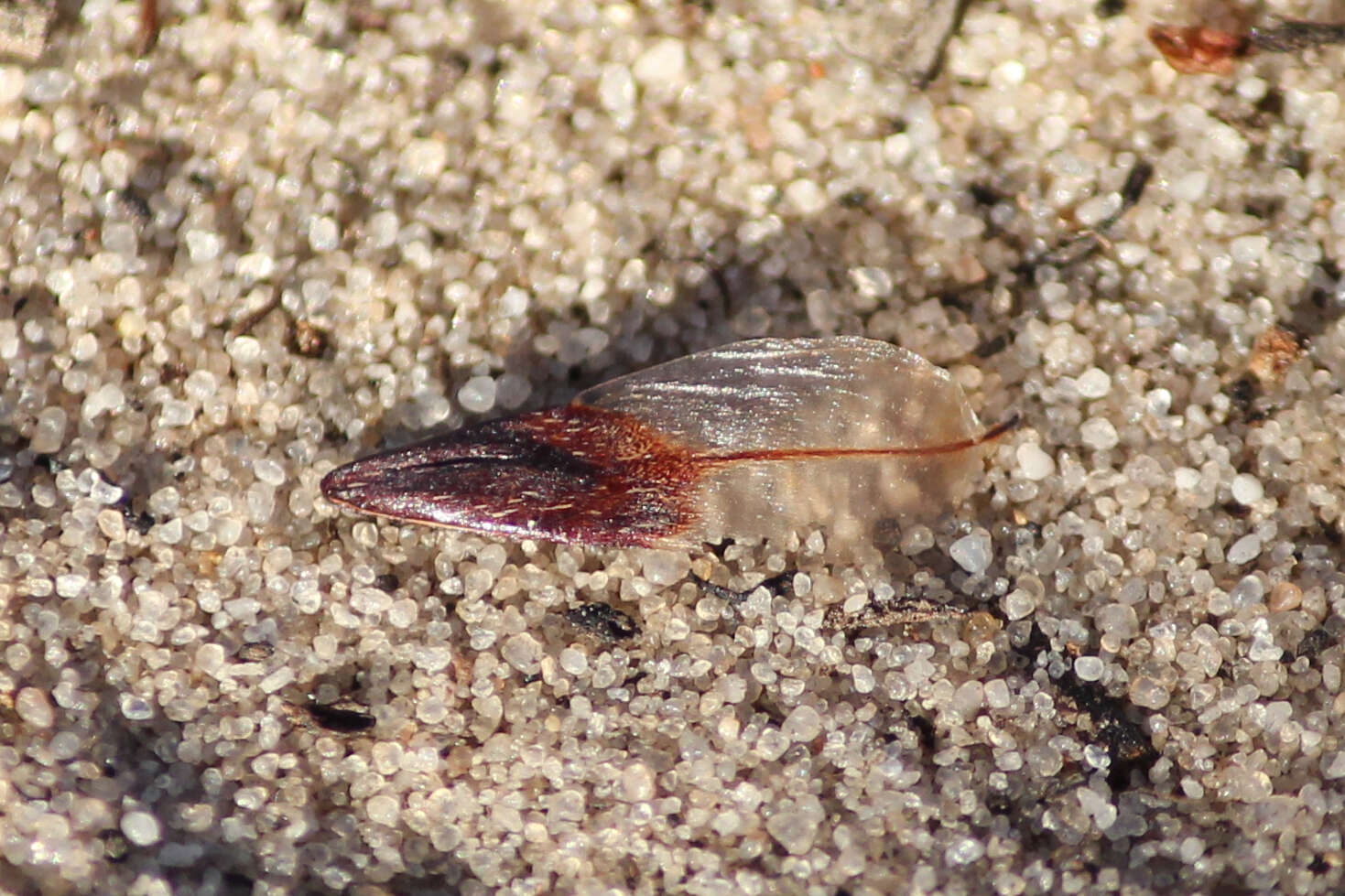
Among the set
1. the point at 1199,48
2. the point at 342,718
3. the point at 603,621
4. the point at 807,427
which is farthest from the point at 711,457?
the point at 1199,48

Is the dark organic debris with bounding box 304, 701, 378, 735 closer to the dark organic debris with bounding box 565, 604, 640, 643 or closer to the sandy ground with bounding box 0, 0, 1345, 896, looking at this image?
the sandy ground with bounding box 0, 0, 1345, 896

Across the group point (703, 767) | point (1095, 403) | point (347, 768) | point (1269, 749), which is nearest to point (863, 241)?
point (1095, 403)

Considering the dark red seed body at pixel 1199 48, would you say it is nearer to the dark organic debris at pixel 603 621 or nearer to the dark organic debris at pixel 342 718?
the dark organic debris at pixel 603 621

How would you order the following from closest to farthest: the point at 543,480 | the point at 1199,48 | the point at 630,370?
the point at 543,480
the point at 630,370
the point at 1199,48

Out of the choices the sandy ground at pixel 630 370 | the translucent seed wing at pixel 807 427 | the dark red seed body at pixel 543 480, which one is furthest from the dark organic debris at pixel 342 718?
the translucent seed wing at pixel 807 427

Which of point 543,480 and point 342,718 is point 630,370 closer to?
point 543,480

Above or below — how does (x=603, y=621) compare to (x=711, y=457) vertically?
below

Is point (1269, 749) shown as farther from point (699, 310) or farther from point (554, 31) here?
point (554, 31)
